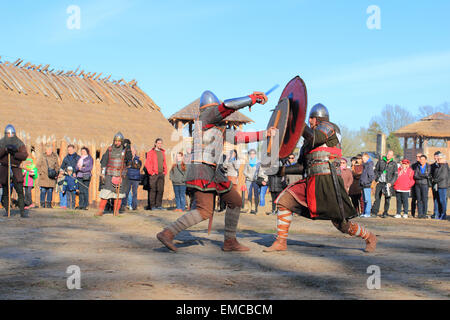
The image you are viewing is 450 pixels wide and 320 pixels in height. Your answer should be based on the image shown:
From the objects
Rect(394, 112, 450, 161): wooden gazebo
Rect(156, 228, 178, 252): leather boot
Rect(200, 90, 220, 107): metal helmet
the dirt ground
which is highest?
Rect(394, 112, 450, 161): wooden gazebo

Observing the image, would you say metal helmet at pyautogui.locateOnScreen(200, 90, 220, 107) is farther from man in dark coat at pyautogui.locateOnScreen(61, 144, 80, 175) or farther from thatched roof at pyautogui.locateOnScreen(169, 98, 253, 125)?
thatched roof at pyautogui.locateOnScreen(169, 98, 253, 125)

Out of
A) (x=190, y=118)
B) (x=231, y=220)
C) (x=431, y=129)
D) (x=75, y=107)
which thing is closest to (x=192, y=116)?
(x=190, y=118)

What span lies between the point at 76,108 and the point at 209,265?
2082 cm

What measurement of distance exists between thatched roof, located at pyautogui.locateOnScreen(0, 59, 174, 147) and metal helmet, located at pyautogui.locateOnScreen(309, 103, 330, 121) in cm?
1637

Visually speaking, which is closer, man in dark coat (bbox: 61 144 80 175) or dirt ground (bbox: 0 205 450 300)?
dirt ground (bbox: 0 205 450 300)

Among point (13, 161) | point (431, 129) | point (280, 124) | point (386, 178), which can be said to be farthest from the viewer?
point (431, 129)

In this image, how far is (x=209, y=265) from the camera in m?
5.31

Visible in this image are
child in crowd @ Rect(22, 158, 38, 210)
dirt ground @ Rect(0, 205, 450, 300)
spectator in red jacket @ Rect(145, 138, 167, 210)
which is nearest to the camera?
dirt ground @ Rect(0, 205, 450, 300)

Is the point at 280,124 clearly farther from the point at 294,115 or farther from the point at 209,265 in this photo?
the point at 209,265

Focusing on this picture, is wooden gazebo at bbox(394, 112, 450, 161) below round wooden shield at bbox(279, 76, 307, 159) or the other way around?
the other way around

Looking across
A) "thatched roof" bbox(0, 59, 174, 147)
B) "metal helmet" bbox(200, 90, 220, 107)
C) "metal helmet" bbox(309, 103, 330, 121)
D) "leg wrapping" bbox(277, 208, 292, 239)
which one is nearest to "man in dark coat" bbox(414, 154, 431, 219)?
"metal helmet" bbox(309, 103, 330, 121)

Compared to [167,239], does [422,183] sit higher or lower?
higher

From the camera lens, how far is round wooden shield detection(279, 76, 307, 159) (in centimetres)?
605
